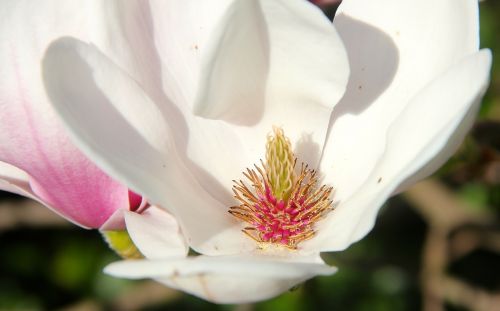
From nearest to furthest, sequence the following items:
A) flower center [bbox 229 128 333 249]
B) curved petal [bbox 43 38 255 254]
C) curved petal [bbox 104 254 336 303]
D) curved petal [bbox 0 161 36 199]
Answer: curved petal [bbox 104 254 336 303]
curved petal [bbox 43 38 255 254]
curved petal [bbox 0 161 36 199]
flower center [bbox 229 128 333 249]

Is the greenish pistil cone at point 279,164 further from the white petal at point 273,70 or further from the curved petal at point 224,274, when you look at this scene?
the curved petal at point 224,274

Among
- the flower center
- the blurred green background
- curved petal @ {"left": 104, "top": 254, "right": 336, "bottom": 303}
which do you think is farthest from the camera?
the blurred green background

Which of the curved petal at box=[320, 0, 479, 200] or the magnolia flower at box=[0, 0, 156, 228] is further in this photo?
the curved petal at box=[320, 0, 479, 200]

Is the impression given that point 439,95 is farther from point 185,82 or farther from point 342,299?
point 342,299

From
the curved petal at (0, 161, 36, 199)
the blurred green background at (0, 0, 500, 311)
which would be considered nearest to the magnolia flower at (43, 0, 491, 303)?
the curved petal at (0, 161, 36, 199)

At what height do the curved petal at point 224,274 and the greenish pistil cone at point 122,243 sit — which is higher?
the curved petal at point 224,274

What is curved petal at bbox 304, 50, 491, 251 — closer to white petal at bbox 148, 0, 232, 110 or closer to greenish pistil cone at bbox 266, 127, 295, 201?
greenish pistil cone at bbox 266, 127, 295, 201

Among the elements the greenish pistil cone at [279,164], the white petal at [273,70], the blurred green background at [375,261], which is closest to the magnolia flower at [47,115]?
the white petal at [273,70]
